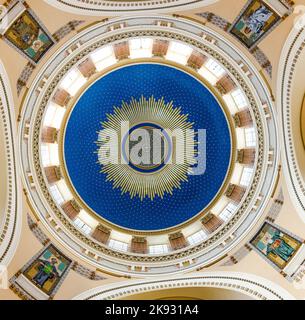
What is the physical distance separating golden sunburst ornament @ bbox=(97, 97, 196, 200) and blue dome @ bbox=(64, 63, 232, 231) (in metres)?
0.26

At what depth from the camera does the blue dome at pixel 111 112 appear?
15.0 meters

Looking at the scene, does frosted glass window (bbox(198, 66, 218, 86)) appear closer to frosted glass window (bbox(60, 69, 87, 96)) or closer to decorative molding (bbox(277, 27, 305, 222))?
decorative molding (bbox(277, 27, 305, 222))

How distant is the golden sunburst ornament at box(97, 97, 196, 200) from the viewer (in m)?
15.4

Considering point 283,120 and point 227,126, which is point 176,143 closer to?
point 227,126

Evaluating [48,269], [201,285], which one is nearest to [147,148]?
[201,285]

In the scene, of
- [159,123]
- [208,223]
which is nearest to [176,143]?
[159,123]

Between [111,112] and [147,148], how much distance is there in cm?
214

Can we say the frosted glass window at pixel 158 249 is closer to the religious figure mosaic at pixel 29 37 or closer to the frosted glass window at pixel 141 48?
the frosted glass window at pixel 141 48

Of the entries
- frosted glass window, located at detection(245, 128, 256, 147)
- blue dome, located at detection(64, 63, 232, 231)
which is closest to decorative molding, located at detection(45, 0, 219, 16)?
blue dome, located at detection(64, 63, 232, 231)

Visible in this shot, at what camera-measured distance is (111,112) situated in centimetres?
1538

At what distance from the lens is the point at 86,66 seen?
44.6 ft

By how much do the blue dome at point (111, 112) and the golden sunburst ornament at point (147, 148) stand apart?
0.26 meters

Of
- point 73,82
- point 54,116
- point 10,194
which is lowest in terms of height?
point 10,194

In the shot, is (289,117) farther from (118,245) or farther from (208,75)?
(118,245)
